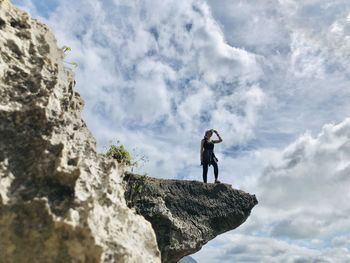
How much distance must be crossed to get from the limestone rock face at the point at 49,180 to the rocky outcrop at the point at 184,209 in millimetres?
10441

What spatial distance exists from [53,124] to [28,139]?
19.0 inches

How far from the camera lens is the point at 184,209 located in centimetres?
2019

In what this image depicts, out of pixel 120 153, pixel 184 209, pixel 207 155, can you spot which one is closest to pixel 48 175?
pixel 120 153

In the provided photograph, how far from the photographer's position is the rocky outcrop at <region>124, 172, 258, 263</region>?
61.7 feet

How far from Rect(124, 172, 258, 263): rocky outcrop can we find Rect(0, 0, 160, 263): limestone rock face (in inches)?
411

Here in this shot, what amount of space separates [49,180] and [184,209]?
14124 millimetres

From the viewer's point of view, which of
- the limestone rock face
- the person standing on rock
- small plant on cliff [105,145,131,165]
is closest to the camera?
the limestone rock face

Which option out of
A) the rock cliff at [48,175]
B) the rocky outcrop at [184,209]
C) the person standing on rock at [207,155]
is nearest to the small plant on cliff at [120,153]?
the rocky outcrop at [184,209]

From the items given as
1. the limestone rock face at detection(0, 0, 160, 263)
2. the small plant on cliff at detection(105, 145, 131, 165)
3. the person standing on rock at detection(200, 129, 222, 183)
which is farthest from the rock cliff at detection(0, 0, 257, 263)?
the person standing on rock at detection(200, 129, 222, 183)

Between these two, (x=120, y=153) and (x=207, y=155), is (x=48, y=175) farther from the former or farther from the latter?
(x=207, y=155)

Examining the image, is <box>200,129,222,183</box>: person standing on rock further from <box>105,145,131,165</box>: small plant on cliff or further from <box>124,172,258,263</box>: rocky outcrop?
<box>105,145,131,165</box>: small plant on cliff

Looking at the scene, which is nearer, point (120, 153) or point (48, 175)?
point (48, 175)

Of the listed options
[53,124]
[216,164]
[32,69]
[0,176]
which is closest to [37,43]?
[32,69]

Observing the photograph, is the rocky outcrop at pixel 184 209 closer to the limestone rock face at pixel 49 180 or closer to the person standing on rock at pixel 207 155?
the person standing on rock at pixel 207 155
